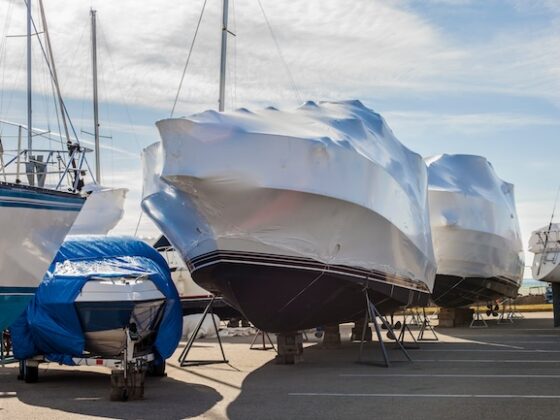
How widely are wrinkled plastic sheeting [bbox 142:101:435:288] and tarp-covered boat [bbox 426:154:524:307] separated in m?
8.04

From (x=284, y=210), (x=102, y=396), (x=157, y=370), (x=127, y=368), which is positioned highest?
(x=284, y=210)

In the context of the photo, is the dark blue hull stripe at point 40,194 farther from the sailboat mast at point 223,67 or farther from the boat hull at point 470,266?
the boat hull at point 470,266

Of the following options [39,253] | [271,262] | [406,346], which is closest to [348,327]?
[406,346]

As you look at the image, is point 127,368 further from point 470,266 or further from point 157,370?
point 470,266

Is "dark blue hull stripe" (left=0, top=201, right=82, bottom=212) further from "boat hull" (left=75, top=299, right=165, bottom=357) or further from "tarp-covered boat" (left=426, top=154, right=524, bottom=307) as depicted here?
"tarp-covered boat" (left=426, top=154, right=524, bottom=307)

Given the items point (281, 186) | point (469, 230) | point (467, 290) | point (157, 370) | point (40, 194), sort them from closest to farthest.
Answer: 1. point (40, 194)
2. point (281, 186)
3. point (157, 370)
4. point (469, 230)
5. point (467, 290)

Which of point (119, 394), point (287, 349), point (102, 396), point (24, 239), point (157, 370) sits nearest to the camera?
point (24, 239)

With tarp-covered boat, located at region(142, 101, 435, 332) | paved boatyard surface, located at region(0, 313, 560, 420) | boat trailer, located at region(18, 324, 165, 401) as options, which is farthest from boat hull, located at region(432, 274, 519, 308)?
boat trailer, located at region(18, 324, 165, 401)

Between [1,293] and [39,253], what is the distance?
714 millimetres

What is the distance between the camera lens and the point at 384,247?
15.4 m

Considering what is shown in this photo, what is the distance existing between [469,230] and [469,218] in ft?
1.09

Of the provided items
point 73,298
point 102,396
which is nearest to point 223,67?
point 73,298

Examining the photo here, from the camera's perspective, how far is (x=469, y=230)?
24.2m

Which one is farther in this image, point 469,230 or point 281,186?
point 469,230
